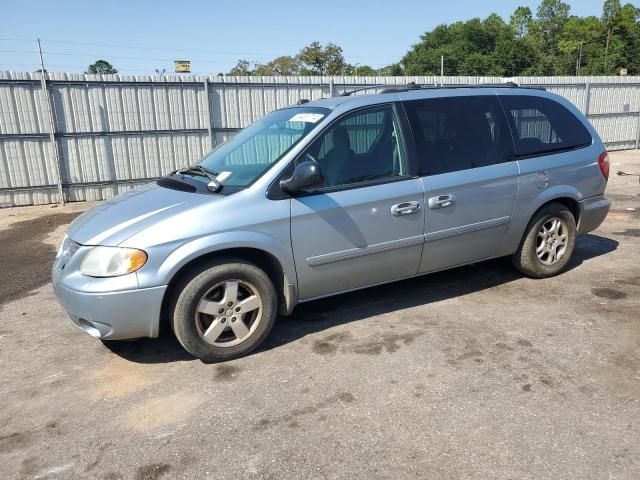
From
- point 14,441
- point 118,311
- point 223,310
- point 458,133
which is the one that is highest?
point 458,133

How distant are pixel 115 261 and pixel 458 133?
2.98 metres

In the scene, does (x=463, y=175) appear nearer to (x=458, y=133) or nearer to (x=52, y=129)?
(x=458, y=133)

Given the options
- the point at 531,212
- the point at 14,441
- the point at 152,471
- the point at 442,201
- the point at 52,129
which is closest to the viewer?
the point at 152,471

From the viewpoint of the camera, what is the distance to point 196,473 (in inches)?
105

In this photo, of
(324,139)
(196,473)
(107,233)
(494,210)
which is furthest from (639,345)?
(107,233)

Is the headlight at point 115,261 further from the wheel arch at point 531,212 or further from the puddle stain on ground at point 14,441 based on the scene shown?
the wheel arch at point 531,212

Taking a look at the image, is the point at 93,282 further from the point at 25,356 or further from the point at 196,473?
the point at 196,473

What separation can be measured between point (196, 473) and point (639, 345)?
3.20m

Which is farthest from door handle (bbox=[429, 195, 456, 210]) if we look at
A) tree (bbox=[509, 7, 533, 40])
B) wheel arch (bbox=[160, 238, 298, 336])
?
tree (bbox=[509, 7, 533, 40])

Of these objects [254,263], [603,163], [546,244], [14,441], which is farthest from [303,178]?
[603,163]

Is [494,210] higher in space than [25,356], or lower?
higher

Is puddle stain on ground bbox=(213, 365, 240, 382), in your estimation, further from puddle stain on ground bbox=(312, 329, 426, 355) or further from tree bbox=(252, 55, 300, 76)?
tree bbox=(252, 55, 300, 76)

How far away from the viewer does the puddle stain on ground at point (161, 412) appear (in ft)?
10.3

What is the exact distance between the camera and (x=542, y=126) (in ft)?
16.5
